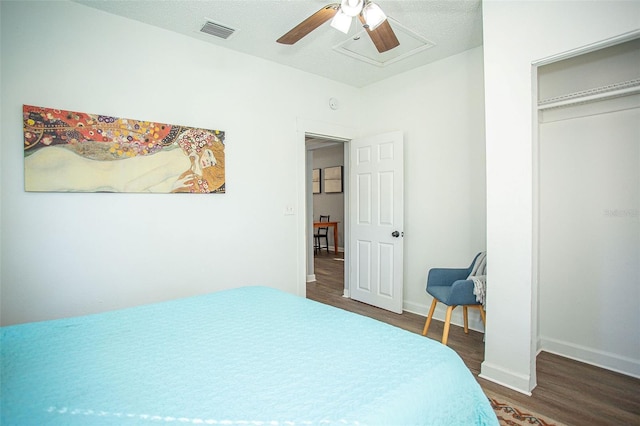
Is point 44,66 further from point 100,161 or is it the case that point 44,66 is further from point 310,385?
point 310,385

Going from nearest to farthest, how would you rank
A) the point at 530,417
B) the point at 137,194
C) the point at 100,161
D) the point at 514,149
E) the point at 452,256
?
the point at 530,417, the point at 514,149, the point at 100,161, the point at 137,194, the point at 452,256

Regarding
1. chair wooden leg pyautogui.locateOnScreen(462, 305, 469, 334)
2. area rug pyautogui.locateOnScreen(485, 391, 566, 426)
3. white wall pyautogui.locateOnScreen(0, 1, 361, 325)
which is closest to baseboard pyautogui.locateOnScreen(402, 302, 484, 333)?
chair wooden leg pyautogui.locateOnScreen(462, 305, 469, 334)

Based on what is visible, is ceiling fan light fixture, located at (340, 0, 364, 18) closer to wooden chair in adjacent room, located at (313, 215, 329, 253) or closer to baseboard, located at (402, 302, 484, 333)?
baseboard, located at (402, 302, 484, 333)

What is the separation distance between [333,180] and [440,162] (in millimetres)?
4729

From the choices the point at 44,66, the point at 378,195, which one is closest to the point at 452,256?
the point at 378,195

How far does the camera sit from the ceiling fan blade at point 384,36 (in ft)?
6.66

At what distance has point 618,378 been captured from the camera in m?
2.38

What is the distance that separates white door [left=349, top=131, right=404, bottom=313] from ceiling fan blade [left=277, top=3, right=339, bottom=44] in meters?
1.81

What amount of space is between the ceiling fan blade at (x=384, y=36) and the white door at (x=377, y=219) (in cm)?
149

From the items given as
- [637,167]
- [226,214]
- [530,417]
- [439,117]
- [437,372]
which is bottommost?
[530,417]

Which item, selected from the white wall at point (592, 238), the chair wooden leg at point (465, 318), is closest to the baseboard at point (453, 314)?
the chair wooden leg at point (465, 318)

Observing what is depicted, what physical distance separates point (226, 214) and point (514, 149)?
2.44m

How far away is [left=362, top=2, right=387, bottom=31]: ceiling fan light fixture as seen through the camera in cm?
184

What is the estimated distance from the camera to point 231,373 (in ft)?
3.64
